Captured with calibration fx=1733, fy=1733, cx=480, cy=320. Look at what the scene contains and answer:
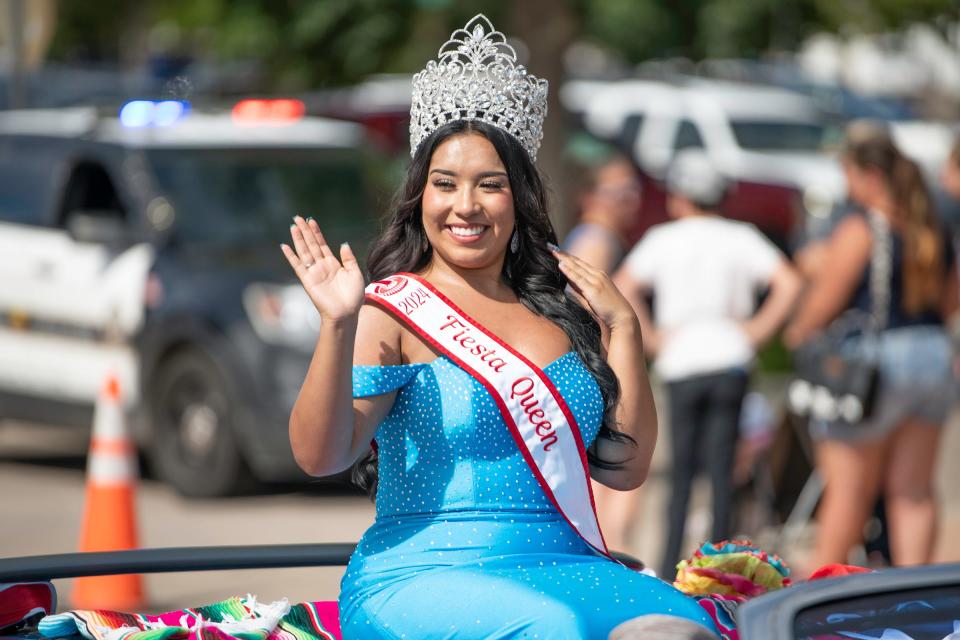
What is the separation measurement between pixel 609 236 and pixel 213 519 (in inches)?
104

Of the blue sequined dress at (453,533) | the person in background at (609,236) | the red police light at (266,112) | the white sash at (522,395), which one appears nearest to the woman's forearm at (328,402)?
the blue sequined dress at (453,533)

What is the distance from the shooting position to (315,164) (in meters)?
10.3

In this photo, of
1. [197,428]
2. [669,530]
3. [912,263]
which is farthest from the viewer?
[197,428]

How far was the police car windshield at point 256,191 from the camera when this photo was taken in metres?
9.71

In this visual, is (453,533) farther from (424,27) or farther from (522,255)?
(424,27)

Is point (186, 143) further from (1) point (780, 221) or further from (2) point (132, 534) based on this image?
(1) point (780, 221)

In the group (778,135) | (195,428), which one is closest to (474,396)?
(195,428)

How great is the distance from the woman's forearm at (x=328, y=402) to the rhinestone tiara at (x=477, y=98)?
0.61 meters

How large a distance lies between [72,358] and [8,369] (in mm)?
537

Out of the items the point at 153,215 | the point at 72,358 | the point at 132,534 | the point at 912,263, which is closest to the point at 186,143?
the point at 153,215

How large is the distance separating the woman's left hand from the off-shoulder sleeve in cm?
50

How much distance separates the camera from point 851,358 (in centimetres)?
677

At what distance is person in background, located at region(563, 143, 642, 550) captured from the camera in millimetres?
7355

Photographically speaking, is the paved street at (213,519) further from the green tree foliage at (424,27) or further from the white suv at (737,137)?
the white suv at (737,137)
